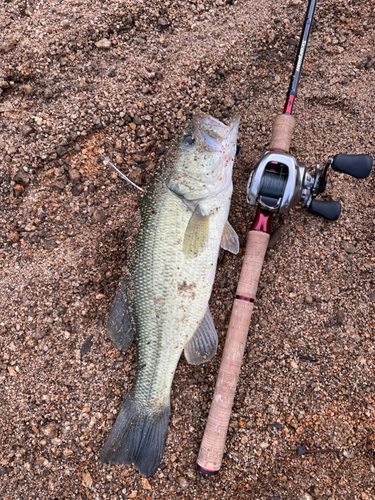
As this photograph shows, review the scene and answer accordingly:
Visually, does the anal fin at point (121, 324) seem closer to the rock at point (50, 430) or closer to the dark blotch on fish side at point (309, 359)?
the rock at point (50, 430)

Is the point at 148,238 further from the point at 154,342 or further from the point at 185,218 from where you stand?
the point at 154,342

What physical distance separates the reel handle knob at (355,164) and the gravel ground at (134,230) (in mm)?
492

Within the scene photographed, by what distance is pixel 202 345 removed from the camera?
2494 millimetres

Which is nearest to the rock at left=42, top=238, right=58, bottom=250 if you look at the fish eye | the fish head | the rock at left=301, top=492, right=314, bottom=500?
the fish head

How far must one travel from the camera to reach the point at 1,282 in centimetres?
262

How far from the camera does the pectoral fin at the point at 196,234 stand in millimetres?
2371

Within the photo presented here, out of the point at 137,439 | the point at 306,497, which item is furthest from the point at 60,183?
the point at 306,497

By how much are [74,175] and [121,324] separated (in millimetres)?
1222

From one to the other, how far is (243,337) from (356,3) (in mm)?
2959

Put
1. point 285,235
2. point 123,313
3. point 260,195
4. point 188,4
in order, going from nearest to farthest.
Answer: point 260,195 → point 123,313 → point 285,235 → point 188,4

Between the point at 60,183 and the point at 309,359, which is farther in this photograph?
the point at 60,183

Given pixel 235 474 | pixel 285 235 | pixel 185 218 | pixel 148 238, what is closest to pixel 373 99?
pixel 285 235

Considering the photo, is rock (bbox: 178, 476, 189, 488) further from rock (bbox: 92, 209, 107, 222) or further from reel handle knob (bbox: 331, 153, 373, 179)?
reel handle knob (bbox: 331, 153, 373, 179)

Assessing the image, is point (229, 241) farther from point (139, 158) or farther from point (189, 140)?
point (139, 158)
